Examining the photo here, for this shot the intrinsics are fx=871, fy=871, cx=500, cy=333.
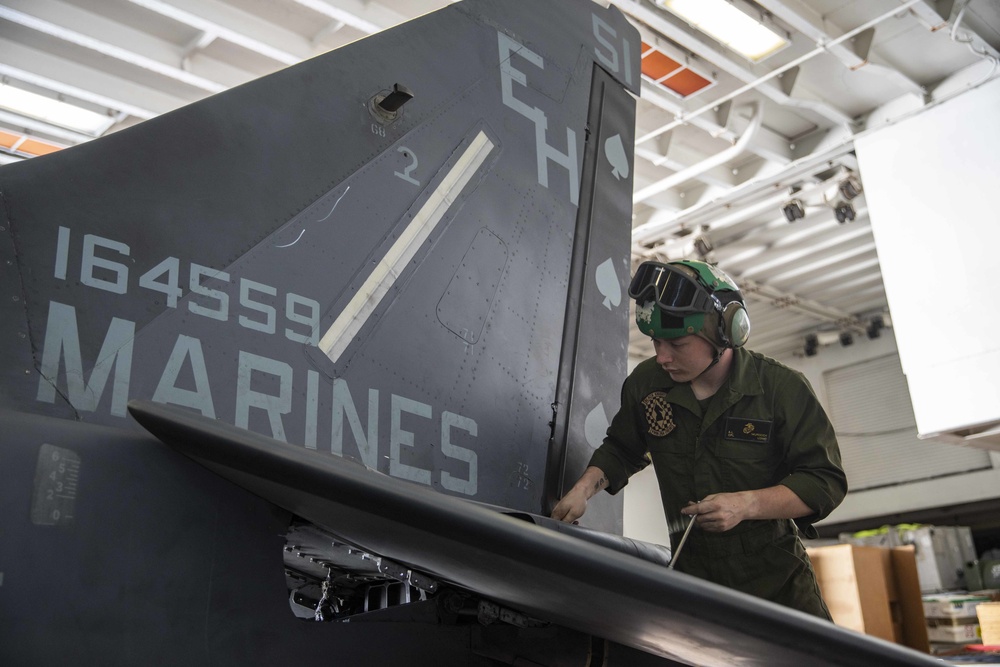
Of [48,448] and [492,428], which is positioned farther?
[492,428]

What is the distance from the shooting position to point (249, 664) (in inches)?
58.1

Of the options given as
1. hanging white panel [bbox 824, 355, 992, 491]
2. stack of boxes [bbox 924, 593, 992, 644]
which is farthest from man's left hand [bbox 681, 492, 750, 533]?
hanging white panel [bbox 824, 355, 992, 491]

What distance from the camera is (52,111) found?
7.04 meters

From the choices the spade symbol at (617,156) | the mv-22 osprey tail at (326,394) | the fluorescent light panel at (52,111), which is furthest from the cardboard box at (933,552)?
the fluorescent light panel at (52,111)

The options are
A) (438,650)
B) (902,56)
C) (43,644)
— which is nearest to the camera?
(43,644)

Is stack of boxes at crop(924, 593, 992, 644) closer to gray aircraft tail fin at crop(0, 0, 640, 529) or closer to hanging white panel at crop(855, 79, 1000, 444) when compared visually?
hanging white panel at crop(855, 79, 1000, 444)

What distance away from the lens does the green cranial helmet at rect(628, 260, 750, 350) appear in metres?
2.46

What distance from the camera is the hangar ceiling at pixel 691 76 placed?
20.4 feet

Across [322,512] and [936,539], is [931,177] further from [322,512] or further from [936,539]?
[322,512]

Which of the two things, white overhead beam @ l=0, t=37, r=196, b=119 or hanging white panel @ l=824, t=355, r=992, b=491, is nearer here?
white overhead beam @ l=0, t=37, r=196, b=119

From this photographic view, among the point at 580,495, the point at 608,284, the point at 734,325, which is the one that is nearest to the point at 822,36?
the point at 608,284

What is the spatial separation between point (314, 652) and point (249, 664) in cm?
14

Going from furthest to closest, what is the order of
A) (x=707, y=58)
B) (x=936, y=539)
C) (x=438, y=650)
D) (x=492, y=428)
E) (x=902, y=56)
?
1. (x=936, y=539)
2. (x=902, y=56)
3. (x=707, y=58)
4. (x=492, y=428)
5. (x=438, y=650)

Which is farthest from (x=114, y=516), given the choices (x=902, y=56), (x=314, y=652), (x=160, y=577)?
(x=902, y=56)
